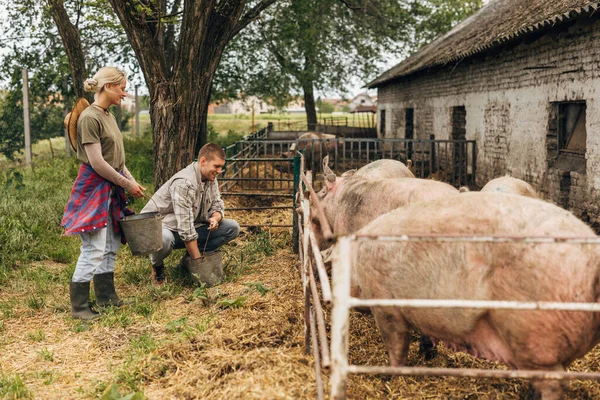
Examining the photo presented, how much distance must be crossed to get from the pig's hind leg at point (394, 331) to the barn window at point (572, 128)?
600cm

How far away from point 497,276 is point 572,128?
22.0ft

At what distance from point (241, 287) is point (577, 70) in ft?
18.1

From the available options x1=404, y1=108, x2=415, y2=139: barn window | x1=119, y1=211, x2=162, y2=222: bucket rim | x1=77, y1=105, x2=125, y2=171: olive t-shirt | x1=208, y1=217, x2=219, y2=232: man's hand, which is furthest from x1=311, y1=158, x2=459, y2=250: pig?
x1=404, y1=108, x2=415, y2=139: barn window

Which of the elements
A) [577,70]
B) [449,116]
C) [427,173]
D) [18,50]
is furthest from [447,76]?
[18,50]

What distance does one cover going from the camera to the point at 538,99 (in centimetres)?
949

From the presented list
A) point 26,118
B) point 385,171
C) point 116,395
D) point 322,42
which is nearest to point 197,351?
point 116,395

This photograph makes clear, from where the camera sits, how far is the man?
5.79m

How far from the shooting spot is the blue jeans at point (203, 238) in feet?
19.6

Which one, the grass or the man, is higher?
the man

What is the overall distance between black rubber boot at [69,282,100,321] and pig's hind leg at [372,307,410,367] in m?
2.65

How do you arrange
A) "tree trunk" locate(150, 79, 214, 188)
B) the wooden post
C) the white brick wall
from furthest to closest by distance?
the wooden post < "tree trunk" locate(150, 79, 214, 188) < the white brick wall

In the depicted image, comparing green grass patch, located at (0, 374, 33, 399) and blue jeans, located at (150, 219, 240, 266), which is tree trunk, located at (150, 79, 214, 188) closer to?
blue jeans, located at (150, 219, 240, 266)

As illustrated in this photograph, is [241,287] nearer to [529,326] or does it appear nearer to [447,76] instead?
[529,326]

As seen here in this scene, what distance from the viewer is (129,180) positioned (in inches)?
206
